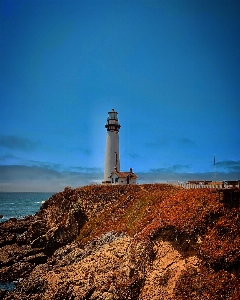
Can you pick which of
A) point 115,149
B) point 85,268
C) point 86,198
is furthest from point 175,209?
point 115,149

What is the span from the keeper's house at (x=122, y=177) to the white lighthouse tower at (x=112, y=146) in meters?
1.71

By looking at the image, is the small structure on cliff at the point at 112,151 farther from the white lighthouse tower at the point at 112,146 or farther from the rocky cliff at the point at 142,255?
the rocky cliff at the point at 142,255

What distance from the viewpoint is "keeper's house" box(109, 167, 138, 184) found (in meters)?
52.9

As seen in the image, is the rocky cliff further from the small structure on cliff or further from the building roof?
the small structure on cliff

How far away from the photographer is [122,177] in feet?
173

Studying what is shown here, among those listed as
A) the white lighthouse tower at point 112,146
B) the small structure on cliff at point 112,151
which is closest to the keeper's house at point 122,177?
the small structure on cliff at point 112,151

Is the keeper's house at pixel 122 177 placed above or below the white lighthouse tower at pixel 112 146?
below

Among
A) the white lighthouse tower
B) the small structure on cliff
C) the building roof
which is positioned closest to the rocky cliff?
the building roof

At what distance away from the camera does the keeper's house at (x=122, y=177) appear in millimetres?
52875

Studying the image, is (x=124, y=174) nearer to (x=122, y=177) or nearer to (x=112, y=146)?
(x=122, y=177)

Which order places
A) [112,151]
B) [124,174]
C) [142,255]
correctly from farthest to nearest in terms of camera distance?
[112,151], [124,174], [142,255]

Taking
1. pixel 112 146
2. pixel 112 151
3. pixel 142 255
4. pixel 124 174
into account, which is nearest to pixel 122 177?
pixel 124 174

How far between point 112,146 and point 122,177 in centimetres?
761

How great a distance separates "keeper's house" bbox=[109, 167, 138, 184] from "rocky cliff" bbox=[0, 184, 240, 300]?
574 inches
